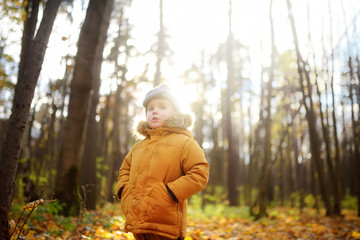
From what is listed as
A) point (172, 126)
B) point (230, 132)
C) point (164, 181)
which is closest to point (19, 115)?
point (172, 126)

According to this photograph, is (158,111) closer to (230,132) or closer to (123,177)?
(123,177)

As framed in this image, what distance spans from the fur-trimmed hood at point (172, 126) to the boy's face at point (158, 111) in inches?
2.2

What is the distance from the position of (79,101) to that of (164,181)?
14.6ft

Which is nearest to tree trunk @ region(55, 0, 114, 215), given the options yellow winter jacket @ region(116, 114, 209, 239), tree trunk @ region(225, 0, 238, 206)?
yellow winter jacket @ region(116, 114, 209, 239)

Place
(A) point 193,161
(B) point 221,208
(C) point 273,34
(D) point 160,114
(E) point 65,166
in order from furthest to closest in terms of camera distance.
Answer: (B) point 221,208 → (C) point 273,34 → (E) point 65,166 → (D) point 160,114 → (A) point 193,161

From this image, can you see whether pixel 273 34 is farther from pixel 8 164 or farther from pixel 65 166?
pixel 8 164

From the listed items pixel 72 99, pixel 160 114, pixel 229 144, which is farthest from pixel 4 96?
pixel 160 114

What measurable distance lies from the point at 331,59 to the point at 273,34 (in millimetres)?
2530

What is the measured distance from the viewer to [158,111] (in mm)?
2572

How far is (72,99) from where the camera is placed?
6.00 m

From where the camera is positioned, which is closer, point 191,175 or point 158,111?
point 191,175

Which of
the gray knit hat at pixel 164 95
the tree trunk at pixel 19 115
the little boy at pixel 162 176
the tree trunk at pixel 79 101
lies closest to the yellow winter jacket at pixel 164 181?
the little boy at pixel 162 176

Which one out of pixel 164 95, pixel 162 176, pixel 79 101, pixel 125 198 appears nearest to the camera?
pixel 162 176

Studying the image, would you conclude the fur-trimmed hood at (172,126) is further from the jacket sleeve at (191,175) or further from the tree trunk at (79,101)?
the tree trunk at (79,101)
